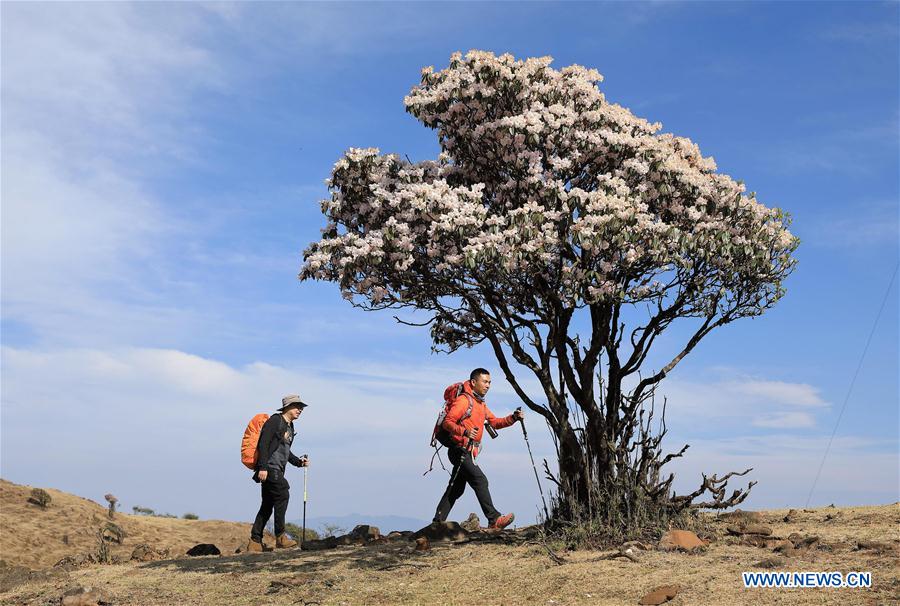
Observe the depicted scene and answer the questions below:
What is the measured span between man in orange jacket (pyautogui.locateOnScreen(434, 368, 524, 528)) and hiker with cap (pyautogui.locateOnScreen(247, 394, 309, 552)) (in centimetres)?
371

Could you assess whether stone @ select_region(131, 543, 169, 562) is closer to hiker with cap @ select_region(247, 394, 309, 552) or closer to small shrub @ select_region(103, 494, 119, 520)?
hiker with cap @ select_region(247, 394, 309, 552)

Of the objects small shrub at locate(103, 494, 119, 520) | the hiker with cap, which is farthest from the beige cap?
small shrub at locate(103, 494, 119, 520)

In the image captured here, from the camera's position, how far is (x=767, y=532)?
14359mm

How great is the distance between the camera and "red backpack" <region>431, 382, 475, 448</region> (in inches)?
588

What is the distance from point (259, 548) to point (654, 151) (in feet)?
35.7

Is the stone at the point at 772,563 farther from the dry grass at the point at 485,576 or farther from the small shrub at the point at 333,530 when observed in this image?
the small shrub at the point at 333,530

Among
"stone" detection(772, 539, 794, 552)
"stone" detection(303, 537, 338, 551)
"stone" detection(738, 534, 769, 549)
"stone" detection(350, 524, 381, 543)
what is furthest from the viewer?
"stone" detection(350, 524, 381, 543)

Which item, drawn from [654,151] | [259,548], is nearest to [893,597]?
[654,151]

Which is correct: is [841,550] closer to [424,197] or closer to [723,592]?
[723,592]

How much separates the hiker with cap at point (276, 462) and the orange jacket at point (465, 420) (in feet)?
12.5

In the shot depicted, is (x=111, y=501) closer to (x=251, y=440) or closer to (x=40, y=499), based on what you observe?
(x=40, y=499)

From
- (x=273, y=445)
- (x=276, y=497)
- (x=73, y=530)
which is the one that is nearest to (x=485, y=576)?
(x=276, y=497)

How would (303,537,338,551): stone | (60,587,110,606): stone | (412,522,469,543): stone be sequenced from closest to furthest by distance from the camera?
1. (60,587,110,606): stone
2. (412,522,469,543): stone
3. (303,537,338,551): stone

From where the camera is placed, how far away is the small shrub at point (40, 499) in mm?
26156
